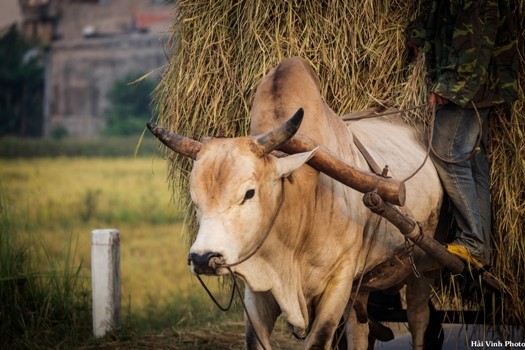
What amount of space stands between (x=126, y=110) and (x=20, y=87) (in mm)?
2871

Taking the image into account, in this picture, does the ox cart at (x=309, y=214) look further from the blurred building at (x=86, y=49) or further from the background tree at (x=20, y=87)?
the blurred building at (x=86, y=49)

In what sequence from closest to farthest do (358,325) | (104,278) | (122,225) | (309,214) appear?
(309,214) → (358,325) → (104,278) → (122,225)

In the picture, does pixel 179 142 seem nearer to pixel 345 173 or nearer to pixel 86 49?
pixel 345 173

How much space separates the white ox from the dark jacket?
459 millimetres

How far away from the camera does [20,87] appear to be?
1106 inches

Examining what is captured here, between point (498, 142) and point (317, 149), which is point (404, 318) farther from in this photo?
point (317, 149)

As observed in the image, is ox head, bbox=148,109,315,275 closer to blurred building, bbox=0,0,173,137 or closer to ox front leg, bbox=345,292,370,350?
ox front leg, bbox=345,292,370,350

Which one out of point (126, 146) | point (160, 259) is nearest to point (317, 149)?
point (160, 259)

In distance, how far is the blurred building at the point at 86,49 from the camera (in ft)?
95.9

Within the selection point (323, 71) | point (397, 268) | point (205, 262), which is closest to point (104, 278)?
point (323, 71)

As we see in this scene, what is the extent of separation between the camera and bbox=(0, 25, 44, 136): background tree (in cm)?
2767

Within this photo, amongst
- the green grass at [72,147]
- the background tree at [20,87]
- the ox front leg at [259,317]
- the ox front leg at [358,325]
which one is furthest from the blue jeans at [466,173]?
the background tree at [20,87]

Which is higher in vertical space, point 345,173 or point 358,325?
point 345,173

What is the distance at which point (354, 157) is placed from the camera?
540 centimetres
